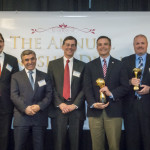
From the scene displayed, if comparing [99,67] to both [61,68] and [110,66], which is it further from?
[61,68]

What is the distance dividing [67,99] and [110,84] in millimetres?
626

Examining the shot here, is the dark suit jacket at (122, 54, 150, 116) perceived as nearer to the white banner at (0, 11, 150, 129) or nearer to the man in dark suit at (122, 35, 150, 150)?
the man in dark suit at (122, 35, 150, 150)

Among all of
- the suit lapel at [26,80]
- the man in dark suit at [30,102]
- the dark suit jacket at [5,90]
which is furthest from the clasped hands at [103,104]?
the dark suit jacket at [5,90]

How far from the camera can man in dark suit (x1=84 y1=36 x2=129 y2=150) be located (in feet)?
10.8

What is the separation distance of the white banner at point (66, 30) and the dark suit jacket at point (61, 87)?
0.63 metres

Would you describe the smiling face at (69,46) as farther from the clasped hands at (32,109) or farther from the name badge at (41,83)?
the clasped hands at (32,109)

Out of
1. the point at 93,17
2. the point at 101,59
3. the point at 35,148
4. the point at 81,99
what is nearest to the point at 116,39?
the point at 93,17

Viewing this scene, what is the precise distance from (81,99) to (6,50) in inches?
65.9

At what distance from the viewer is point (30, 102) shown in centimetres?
345

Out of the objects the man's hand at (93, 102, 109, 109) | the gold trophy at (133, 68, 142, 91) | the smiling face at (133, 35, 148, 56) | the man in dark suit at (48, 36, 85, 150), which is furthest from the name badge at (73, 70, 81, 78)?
the smiling face at (133, 35, 148, 56)
